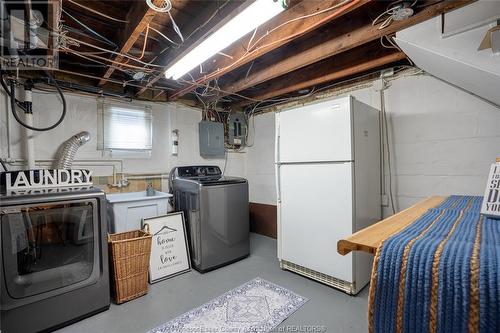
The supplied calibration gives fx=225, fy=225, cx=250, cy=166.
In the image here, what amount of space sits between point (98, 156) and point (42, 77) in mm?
942

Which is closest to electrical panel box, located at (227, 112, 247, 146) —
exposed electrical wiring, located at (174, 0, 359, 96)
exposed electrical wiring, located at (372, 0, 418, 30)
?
exposed electrical wiring, located at (174, 0, 359, 96)

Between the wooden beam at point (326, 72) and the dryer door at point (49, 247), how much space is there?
2523 millimetres

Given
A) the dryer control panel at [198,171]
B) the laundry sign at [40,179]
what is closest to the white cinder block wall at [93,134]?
the dryer control panel at [198,171]

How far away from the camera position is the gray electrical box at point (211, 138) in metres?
3.51

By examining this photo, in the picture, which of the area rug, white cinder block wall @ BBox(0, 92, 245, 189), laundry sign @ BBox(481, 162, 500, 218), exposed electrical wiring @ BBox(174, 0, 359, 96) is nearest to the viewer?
laundry sign @ BBox(481, 162, 500, 218)

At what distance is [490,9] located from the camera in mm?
1259

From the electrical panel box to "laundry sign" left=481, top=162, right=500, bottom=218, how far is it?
10.1ft

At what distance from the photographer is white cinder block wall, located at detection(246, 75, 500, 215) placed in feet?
6.65

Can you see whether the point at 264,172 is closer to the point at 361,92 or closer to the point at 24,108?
the point at 361,92

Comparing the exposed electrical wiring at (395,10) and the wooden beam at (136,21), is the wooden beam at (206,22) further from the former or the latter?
the exposed electrical wiring at (395,10)

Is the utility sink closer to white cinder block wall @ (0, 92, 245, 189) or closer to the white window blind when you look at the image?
white cinder block wall @ (0, 92, 245, 189)

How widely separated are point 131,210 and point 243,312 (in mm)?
1554

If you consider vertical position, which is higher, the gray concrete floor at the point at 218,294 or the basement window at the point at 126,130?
the basement window at the point at 126,130

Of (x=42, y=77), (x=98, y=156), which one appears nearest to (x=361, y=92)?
(x=98, y=156)
